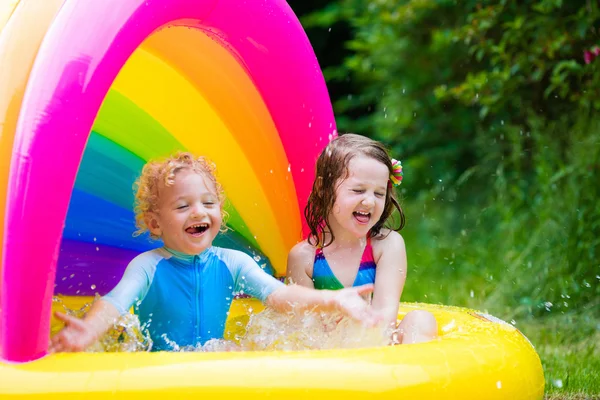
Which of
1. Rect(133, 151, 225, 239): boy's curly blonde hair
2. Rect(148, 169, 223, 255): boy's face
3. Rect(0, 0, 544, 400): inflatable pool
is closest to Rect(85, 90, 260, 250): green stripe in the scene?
Rect(0, 0, 544, 400): inflatable pool

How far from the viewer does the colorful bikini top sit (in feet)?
9.87

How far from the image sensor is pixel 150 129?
10.9 ft

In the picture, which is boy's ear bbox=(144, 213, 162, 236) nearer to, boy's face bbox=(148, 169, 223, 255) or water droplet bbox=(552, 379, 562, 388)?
boy's face bbox=(148, 169, 223, 255)

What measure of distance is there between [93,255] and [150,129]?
0.48 meters

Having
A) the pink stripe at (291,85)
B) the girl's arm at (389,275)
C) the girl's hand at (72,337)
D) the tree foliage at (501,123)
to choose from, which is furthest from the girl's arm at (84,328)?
the tree foliage at (501,123)

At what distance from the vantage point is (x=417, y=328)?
2783 millimetres

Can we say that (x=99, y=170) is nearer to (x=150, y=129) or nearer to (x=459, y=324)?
(x=150, y=129)

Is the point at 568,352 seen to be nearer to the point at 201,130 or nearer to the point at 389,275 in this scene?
the point at 389,275

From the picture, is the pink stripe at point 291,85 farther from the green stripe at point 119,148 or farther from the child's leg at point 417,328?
the child's leg at point 417,328

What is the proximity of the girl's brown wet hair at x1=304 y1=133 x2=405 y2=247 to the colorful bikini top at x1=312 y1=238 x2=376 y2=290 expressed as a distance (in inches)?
2.7

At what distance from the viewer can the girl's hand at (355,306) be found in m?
2.49

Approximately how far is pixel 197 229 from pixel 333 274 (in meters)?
0.49

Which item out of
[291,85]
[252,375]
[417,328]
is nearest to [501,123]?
[291,85]

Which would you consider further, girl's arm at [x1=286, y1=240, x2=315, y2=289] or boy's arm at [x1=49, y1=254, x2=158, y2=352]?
girl's arm at [x1=286, y1=240, x2=315, y2=289]
